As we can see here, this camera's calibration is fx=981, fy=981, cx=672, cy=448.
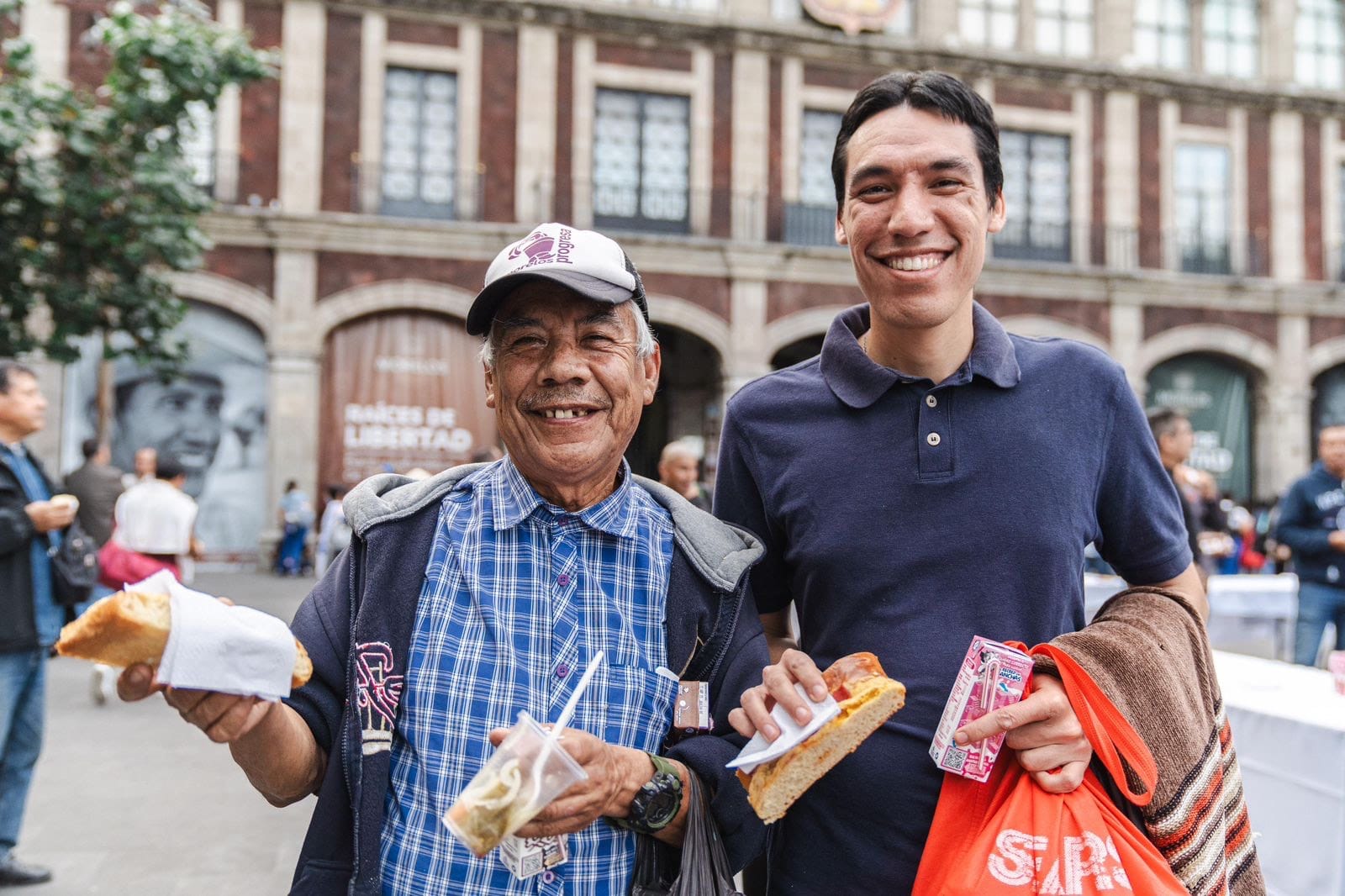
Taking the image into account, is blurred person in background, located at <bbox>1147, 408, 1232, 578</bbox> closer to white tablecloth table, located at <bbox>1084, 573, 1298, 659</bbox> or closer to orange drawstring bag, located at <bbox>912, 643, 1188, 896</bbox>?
white tablecloth table, located at <bbox>1084, 573, 1298, 659</bbox>

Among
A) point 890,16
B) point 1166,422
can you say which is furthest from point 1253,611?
point 890,16

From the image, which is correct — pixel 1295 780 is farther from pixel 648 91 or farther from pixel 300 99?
pixel 300 99

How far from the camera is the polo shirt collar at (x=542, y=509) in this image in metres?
1.95

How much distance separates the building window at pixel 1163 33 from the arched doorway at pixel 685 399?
1078 centimetres

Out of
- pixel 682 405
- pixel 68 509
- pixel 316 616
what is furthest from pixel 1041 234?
pixel 316 616

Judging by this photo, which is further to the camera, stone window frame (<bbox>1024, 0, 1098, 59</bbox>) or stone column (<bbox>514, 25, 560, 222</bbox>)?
stone window frame (<bbox>1024, 0, 1098, 59</bbox>)

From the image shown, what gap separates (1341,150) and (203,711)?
81.3 ft

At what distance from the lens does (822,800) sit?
1920 mm

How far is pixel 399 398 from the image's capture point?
55.4ft

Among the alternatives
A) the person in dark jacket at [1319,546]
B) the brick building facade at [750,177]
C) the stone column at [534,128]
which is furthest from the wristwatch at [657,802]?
the stone column at [534,128]

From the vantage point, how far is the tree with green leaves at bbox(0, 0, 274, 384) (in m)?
8.95

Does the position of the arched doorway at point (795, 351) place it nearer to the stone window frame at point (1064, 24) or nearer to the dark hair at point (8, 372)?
the stone window frame at point (1064, 24)

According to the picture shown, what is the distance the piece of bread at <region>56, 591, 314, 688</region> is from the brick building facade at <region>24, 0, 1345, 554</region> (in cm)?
1455

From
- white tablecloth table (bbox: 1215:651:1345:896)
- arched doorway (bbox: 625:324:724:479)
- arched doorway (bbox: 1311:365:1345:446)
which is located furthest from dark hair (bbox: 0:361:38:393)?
arched doorway (bbox: 1311:365:1345:446)
